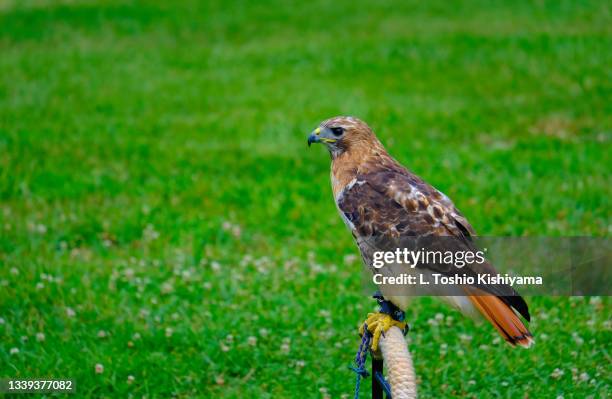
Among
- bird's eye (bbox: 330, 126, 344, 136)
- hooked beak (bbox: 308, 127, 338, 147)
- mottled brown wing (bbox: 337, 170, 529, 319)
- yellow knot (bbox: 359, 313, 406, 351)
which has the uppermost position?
bird's eye (bbox: 330, 126, 344, 136)

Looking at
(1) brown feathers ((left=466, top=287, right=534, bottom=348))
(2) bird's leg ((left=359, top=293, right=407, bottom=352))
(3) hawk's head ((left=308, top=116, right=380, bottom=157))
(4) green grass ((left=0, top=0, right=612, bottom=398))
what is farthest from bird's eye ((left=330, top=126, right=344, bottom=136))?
(4) green grass ((left=0, top=0, right=612, bottom=398))

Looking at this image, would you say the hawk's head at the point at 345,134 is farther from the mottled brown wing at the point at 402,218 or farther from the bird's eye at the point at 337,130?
the mottled brown wing at the point at 402,218

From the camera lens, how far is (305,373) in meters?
5.93

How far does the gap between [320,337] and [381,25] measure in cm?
1133

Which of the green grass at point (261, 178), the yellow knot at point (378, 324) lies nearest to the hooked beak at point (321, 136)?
the yellow knot at point (378, 324)

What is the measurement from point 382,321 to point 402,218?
0.72 metres

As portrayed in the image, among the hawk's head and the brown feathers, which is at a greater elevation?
the hawk's head

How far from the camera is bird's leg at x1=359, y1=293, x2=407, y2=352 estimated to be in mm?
4172

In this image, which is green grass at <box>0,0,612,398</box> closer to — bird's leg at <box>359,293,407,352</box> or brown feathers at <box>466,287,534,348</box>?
bird's leg at <box>359,293,407,352</box>

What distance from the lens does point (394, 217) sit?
15.6 ft

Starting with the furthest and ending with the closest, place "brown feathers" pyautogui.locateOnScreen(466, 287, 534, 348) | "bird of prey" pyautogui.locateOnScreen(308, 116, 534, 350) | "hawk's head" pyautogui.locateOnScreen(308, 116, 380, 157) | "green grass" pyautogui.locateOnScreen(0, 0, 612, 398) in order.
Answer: "green grass" pyautogui.locateOnScreen(0, 0, 612, 398), "hawk's head" pyautogui.locateOnScreen(308, 116, 380, 157), "bird of prey" pyautogui.locateOnScreen(308, 116, 534, 350), "brown feathers" pyautogui.locateOnScreen(466, 287, 534, 348)

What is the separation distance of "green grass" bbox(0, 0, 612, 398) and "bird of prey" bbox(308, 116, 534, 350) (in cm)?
142

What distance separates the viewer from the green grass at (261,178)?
607cm

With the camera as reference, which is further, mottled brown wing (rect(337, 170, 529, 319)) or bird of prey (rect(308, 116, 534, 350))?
mottled brown wing (rect(337, 170, 529, 319))
